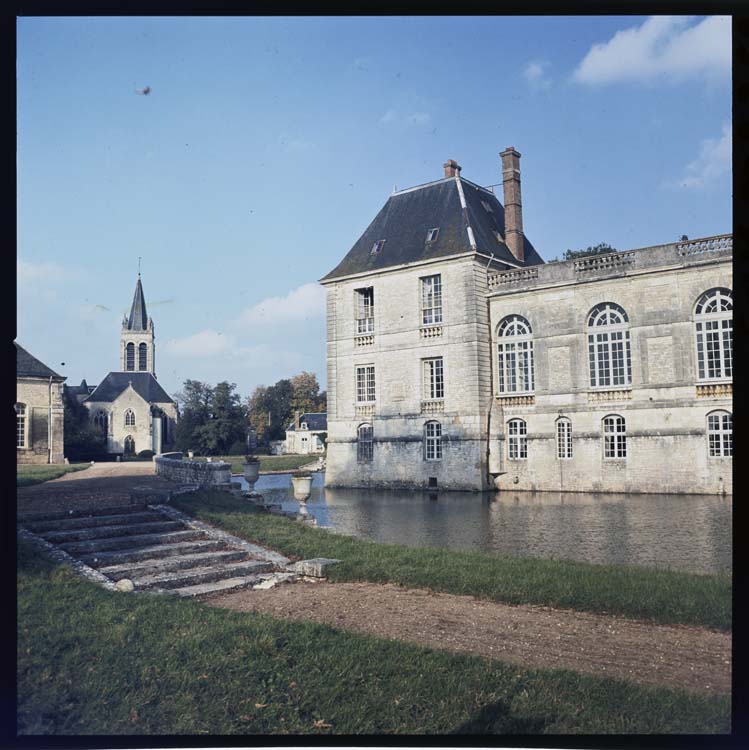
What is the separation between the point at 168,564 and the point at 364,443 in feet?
58.6

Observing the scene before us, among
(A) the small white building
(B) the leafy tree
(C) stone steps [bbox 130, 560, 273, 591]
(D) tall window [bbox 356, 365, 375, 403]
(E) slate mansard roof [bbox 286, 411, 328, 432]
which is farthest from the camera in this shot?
(E) slate mansard roof [bbox 286, 411, 328, 432]

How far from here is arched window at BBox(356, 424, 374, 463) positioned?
2627 cm

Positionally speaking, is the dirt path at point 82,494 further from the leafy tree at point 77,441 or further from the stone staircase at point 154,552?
the leafy tree at point 77,441

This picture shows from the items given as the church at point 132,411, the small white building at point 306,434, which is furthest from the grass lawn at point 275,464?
the church at point 132,411

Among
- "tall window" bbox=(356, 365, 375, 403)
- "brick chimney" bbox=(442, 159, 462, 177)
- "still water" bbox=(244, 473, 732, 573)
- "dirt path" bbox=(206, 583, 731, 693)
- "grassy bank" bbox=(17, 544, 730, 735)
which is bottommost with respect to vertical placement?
"still water" bbox=(244, 473, 732, 573)

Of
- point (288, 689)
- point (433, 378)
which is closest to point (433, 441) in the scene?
point (433, 378)

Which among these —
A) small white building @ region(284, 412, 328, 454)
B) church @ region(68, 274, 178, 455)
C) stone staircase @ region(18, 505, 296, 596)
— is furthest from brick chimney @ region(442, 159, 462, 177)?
church @ region(68, 274, 178, 455)

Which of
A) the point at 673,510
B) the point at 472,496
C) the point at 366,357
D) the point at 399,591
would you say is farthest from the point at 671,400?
the point at 399,591

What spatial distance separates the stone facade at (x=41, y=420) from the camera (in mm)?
30500

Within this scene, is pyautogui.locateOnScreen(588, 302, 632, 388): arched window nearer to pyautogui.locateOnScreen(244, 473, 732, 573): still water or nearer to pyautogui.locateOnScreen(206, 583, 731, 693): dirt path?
pyautogui.locateOnScreen(244, 473, 732, 573): still water

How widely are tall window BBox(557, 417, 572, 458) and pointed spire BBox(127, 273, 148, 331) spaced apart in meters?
65.1

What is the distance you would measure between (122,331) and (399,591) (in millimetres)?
75656

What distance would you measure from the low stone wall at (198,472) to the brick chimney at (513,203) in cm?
1466

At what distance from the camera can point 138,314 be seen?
263 ft
